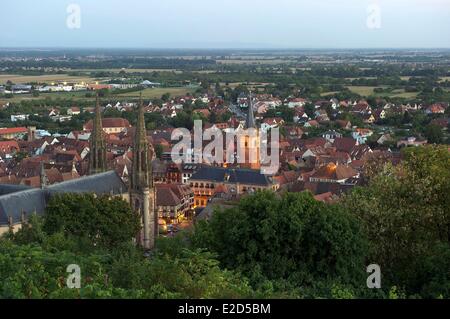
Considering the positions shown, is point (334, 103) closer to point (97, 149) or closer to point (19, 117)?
point (19, 117)

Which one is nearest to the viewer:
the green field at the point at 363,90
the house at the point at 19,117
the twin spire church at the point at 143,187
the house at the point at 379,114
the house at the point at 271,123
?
the twin spire church at the point at 143,187

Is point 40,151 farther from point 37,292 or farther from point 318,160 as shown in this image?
point 37,292

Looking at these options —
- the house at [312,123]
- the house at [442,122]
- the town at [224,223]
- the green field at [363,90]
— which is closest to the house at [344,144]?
the town at [224,223]

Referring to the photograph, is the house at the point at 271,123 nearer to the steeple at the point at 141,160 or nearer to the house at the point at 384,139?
the house at the point at 384,139

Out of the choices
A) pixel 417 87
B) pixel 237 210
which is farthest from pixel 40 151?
pixel 417 87

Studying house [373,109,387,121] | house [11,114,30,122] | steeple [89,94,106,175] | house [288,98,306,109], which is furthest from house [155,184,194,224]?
house [288,98,306,109]

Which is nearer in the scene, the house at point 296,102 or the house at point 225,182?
the house at point 225,182

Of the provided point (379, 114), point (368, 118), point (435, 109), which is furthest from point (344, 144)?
point (435, 109)

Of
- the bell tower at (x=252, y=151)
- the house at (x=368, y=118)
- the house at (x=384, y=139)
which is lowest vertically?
the house at (x=368, y=118)
